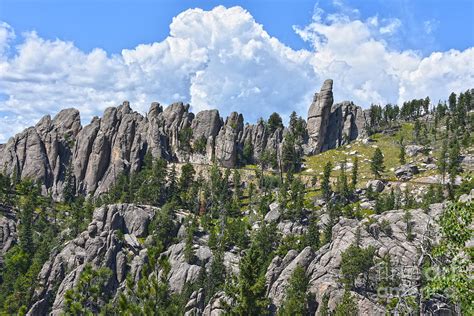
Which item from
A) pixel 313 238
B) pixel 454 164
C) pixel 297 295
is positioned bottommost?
pixel 297 295

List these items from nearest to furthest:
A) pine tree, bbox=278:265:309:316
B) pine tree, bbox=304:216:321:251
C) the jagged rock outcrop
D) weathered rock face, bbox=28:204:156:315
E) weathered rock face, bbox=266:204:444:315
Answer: pine tree, bbox=278:265:309:316
weathered rock face, bbox=266:204:444:315
weathered rock face, bbox=28:204:156:315
pine tree, bbox=304:216:321:251
the jagged rock outcrop

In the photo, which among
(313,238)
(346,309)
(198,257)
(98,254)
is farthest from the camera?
(98,254)

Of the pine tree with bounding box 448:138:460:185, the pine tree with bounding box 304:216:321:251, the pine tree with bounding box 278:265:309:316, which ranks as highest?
the pine tree with bounding box 448:138:460:185

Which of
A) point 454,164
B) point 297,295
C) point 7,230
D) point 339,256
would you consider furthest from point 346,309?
point 7,230

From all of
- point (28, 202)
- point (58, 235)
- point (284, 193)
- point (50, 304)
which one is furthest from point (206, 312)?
point (28, 202)

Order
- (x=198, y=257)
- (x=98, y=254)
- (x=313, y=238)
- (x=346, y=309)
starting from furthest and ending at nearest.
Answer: (x=98, y=254), (x=198, y=257), (x=313, y=238), (x=346, y=309)

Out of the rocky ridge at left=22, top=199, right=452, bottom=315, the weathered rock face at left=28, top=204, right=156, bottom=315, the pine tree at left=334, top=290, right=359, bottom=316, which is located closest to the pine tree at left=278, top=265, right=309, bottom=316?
the rocky ridge at left=22, top=199, right=452, bottom=315

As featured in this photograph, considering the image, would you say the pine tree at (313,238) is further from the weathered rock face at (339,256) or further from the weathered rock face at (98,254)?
the weathered rock face at (98,254)

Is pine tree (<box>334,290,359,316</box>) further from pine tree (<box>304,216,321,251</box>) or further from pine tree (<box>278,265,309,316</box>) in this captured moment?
pine tree (<box>304,216,321,251</box>)

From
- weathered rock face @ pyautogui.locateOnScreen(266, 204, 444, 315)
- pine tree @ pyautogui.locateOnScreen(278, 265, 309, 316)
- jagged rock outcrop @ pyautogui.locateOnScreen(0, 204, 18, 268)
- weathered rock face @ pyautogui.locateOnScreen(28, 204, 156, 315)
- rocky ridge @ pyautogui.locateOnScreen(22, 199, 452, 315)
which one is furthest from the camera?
jagged rock outcrop @ pyautogui.locateOnScreen(0, 204, 18, 268)

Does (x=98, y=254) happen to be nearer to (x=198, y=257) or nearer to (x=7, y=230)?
(x=198, y=257)

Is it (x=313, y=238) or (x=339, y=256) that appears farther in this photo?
(x=313, y=238)

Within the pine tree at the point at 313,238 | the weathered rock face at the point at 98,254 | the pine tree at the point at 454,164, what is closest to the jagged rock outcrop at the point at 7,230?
the weathered rock face at the point at 98,254

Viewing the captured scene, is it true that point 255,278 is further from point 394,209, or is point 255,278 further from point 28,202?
point 28,202
